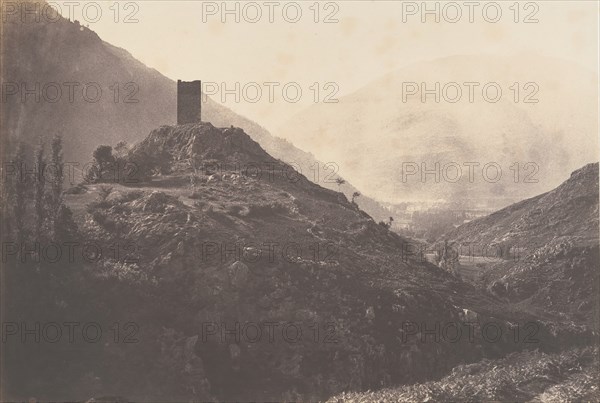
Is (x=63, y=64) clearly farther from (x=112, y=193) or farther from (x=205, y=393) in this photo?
(x=205, y=393)

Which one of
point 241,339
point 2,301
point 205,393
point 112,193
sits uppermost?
point 112,193

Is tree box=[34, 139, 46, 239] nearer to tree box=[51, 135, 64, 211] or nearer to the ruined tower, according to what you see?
tree box=[51, 135, 64, 211]

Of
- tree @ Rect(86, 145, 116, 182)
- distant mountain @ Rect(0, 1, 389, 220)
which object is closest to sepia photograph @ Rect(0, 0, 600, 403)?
tree @ Rect(86, 145, 116, 182)

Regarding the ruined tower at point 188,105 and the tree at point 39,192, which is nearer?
the tree at point 39,192

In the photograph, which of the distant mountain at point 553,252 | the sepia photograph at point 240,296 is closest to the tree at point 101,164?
the sepia photograph at point 240,296

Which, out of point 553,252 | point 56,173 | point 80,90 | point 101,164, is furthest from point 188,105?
point 80,90

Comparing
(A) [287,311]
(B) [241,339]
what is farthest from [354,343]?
(B) [241,339]

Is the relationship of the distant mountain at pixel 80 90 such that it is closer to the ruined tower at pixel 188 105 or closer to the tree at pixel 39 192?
the ruined tower at pixel 188 105
